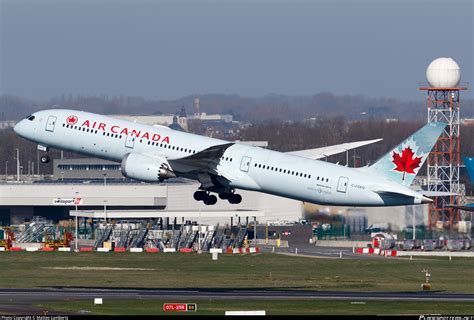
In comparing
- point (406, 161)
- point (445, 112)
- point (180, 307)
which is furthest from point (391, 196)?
point (445, 112)

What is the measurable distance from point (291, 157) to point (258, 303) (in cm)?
1764

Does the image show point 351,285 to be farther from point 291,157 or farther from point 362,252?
point 362,252

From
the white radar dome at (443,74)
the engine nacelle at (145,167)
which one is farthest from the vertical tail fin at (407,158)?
the white radar dome at (443,74)

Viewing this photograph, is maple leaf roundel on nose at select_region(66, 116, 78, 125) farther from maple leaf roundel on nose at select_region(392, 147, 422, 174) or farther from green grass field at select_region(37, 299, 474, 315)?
maple leaf roundel on nose at select_region(392, 147, 422, 174)

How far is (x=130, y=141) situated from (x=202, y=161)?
5.02 m

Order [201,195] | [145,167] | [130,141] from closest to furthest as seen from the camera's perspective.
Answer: [145,167]
[130,141]
[201,195]

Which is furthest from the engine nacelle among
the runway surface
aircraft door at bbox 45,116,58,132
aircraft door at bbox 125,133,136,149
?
the runway surface

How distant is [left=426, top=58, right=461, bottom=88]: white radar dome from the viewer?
517 feet

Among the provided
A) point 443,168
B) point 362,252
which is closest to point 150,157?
point 362,252

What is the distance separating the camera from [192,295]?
73.1 meters

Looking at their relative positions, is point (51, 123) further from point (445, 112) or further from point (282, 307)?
point (445, 112)

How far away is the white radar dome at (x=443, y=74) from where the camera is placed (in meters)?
158

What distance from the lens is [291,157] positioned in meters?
84.1

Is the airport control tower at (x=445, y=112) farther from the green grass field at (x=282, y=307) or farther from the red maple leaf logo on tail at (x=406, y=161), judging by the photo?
the green grass field at (x=282, y=307)
